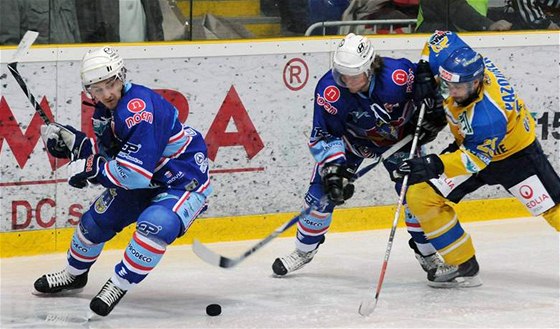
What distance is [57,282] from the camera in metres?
4.87

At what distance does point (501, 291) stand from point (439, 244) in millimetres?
311

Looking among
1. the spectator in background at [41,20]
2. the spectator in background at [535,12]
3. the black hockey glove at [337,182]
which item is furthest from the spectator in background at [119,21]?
the spectator in background at [535,12]

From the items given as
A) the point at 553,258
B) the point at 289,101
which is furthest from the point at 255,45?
the point at 553,258

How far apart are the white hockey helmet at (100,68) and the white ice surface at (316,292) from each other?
0.83 metres

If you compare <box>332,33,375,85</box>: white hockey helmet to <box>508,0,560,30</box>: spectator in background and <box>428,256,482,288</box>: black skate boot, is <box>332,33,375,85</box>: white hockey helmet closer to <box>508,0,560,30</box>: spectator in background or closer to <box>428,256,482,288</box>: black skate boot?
<box>428,256,482,288</box>: black skate boot

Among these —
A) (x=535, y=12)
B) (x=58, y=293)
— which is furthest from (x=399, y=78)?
(x=535, y=12)

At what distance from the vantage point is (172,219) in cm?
446

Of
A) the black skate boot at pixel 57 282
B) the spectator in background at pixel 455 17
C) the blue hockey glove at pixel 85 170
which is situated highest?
the blue hockey glove at pixel 85 170

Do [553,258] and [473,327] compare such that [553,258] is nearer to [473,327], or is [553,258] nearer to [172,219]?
[473,327]

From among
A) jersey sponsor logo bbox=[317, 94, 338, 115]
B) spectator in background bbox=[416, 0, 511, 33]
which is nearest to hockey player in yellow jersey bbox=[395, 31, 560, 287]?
jersey sponsor logo bbox=[317, 94, 338, 115]

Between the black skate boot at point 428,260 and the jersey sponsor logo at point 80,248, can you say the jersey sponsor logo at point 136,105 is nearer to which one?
the jersey sponsor logo at point 80,248

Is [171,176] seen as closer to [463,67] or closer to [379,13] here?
[463,67]

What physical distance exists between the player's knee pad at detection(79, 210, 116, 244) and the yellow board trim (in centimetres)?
87

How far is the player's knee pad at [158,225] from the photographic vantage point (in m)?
4.41
